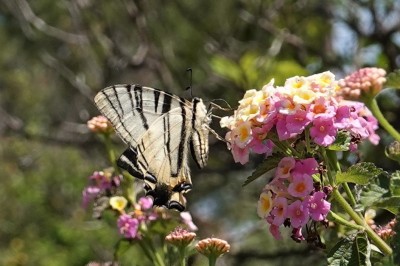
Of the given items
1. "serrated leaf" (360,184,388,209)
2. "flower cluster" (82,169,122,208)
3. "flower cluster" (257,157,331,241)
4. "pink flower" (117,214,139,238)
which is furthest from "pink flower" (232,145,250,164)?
"flower cluster" (82,169,122,208)

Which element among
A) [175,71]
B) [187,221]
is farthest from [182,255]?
[175,71]

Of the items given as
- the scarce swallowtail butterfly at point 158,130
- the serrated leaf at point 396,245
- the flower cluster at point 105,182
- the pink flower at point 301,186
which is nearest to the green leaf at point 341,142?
the pink flower at point 301,186

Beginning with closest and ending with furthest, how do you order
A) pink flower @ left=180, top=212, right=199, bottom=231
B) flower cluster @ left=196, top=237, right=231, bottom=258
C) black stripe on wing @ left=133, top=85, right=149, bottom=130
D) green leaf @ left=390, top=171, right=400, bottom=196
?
green leaf @ left=390, top=171, right=400, bottom=196 → flower cluster @ left=196, top=237, right=231, bottom=258 → pink flower @ left=180, top=212, right=199, bottom=231 → black stripe on wing @ left=133, top=85, right=149, bottom=130

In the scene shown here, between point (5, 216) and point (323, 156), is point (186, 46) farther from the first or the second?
point (323, 156)

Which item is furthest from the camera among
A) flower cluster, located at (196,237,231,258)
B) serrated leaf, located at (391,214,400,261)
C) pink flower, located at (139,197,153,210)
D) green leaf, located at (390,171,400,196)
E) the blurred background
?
the blurred background

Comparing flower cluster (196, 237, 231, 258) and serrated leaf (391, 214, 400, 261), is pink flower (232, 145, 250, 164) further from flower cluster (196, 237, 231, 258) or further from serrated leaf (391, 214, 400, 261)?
serrated leaf (391, 214, 400, 261)

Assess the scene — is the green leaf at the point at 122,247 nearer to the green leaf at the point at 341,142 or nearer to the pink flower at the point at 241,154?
the pink flower at the point at 241,154
